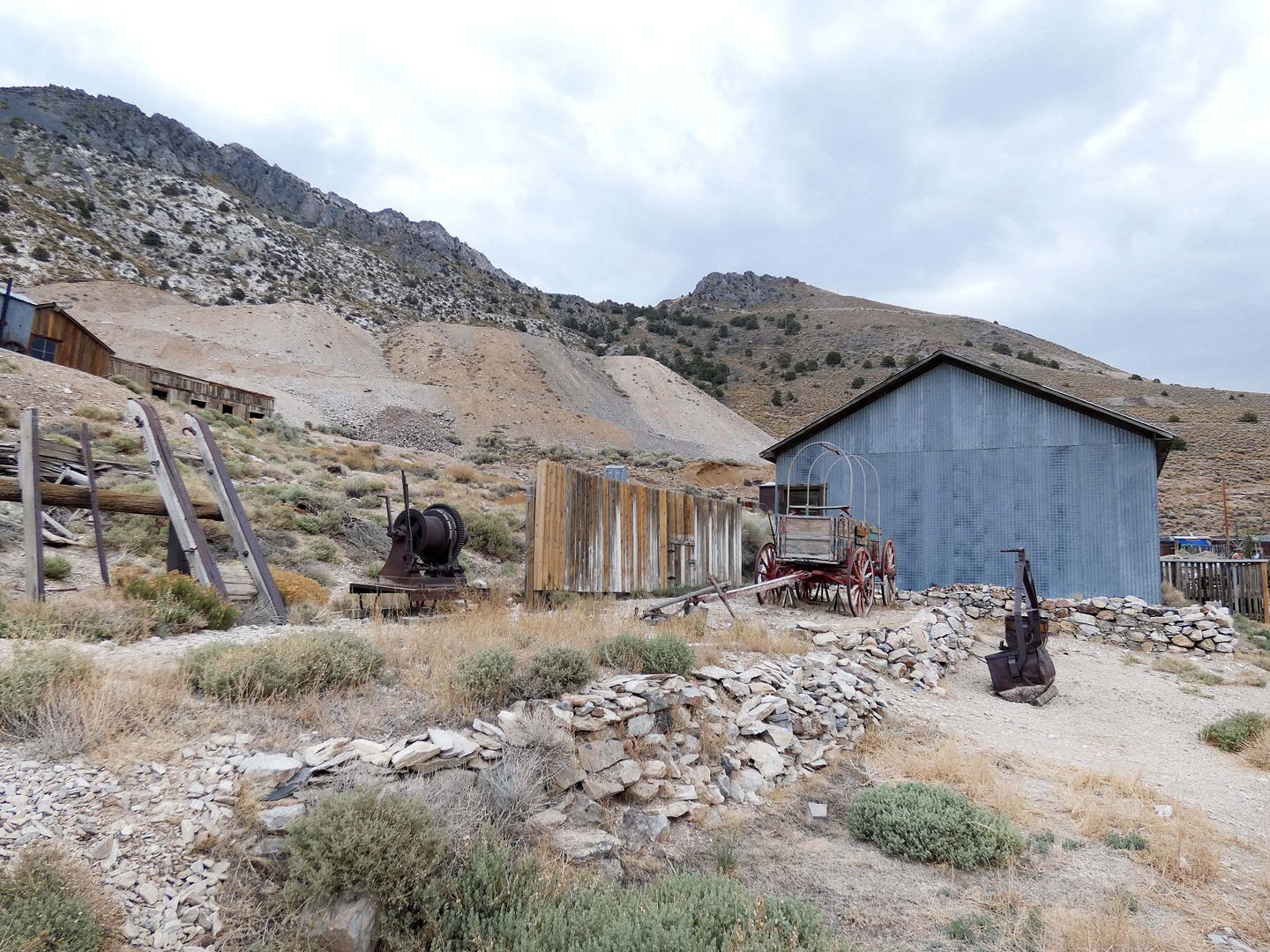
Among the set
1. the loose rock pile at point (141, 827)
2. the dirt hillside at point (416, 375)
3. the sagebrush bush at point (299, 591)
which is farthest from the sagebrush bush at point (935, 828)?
the dirt hillside at point (416, 375)

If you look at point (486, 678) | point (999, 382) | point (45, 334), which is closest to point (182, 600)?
point (486, 678)

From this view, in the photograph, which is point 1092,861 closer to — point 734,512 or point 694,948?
point 694,948

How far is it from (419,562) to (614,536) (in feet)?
15.4

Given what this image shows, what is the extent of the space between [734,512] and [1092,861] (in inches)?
550

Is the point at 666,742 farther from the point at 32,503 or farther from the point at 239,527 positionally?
the point at 32,503

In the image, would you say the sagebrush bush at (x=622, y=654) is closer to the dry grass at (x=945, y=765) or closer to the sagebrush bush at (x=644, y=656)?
the sagebrush bush at (x=644, y=656)

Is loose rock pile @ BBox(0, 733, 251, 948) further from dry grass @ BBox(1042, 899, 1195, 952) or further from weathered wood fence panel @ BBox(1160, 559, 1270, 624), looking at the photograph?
weathered wood fence panel @ BBox(1160, 559, 1270, 624)

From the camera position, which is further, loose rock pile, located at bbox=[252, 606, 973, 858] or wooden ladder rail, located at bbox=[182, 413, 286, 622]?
wooden ladder rail, located at bbox=[182, 413, 286, 622]

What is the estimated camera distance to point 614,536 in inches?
517

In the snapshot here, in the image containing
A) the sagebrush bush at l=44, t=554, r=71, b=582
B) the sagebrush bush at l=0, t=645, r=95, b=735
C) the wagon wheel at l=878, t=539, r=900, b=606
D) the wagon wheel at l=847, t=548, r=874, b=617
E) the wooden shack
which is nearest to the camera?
the sagebrush bush at l=0, t=645, r=95, b=735

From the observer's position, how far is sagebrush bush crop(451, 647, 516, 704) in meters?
5.38

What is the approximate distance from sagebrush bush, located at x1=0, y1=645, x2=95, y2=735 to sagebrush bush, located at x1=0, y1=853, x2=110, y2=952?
1325 mm

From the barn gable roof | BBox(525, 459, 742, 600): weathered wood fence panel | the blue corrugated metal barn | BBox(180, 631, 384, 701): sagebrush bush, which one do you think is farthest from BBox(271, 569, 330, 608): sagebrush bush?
the barn gable roof

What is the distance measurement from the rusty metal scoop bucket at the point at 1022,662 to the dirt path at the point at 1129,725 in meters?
0.23
